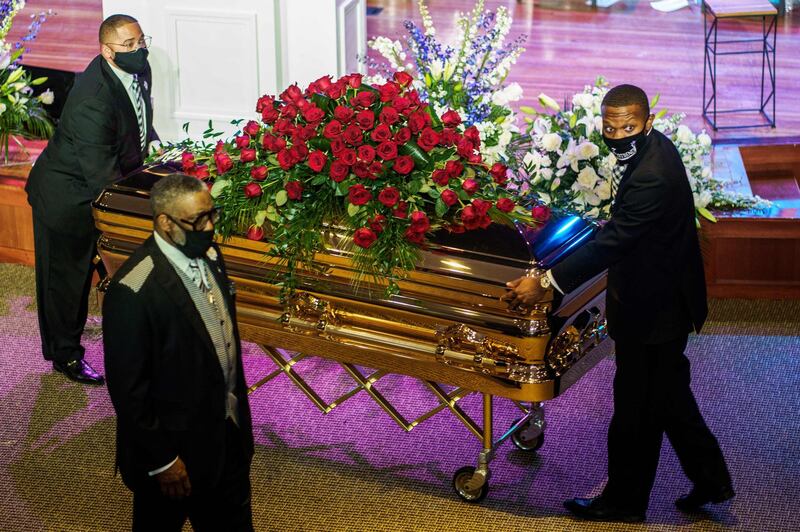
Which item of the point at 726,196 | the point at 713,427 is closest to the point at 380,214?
the point at 713,427

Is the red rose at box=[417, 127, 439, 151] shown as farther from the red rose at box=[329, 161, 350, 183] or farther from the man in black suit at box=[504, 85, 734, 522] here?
the man in black suit at box=[504, 85, 734, 522]

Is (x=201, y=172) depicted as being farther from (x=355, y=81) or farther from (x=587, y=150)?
(x=587, y=150)

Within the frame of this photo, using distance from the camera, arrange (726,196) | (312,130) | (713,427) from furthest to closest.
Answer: (726,196) < (713,427) < (312,130)

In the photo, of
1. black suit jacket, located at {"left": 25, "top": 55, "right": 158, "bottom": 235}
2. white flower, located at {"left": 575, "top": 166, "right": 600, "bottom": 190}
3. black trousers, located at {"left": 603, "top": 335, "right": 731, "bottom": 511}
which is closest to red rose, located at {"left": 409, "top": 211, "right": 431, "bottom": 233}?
black trousers, located at {"left": 603, "top": 335, "right": 731, "bottom": 511}

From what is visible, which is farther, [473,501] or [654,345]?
[473,501]

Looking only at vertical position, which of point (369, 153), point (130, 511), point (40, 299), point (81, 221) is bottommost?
point (130, 511)

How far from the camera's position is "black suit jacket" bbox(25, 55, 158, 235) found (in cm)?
415

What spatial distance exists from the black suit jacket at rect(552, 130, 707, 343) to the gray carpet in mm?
685

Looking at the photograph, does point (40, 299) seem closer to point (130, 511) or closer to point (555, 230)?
point (130, 511)

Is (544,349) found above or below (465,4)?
below

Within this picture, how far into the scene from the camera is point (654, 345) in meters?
3.41

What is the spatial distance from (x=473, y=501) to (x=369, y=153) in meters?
1.14

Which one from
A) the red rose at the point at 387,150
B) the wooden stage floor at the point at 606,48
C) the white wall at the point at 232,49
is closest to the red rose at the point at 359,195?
the red rose at the point at 387,150

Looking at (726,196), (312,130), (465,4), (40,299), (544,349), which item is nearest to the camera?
(544,349)
